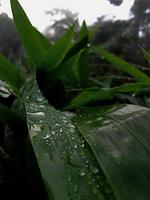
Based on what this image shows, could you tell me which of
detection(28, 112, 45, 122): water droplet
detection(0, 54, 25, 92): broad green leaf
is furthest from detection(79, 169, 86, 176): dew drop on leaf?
detection(0, 54, 25, 92): broad green leaf

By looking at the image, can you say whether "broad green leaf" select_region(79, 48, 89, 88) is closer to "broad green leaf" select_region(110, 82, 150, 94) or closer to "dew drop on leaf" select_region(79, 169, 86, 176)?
"broad green leaf" select_region(110, 82, 150, 94)

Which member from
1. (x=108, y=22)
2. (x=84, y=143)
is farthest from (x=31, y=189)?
(x=108, y=22)

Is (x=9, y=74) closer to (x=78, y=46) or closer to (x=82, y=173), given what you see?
(x=78, y=46)

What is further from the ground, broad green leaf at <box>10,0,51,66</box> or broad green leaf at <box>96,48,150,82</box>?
broad green leaf at <box>10,0,51,66</box>

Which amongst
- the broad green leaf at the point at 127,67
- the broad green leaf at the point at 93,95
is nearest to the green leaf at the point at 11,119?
the broad green leaf at the point at 93,95

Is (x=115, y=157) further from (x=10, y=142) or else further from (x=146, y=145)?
Answer: (x=10, y=142)

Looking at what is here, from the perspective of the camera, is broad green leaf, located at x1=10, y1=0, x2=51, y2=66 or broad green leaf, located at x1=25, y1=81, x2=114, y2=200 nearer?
broad green leaf, located at x1=25, y1=81, x2=114, y2=200

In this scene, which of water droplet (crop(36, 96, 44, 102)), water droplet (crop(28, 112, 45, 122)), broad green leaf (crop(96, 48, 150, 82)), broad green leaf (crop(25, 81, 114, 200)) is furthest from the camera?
broad green leaf (crop(96, 48, 150, 82))

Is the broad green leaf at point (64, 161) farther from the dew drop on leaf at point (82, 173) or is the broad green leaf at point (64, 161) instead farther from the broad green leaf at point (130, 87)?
the broad green leaf at point (130, 87)
